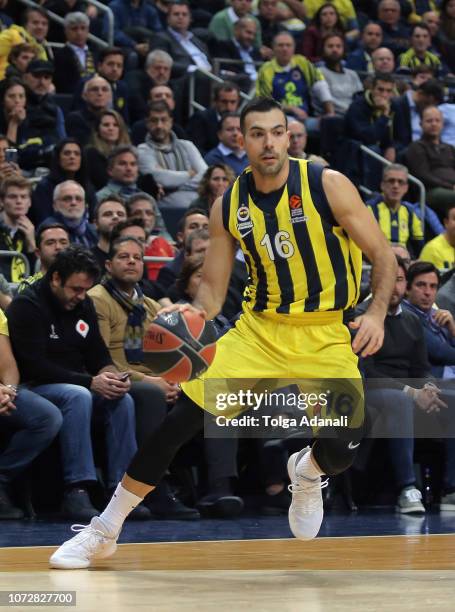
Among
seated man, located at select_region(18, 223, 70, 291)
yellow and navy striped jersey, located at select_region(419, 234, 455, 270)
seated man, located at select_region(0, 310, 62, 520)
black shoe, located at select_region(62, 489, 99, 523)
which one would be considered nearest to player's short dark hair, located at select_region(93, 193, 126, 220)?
seated man, located at select_region(18, 223, 70, 291)

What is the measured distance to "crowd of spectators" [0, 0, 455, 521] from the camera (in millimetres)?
8062

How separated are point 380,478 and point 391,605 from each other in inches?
185

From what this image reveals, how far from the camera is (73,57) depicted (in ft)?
43.4

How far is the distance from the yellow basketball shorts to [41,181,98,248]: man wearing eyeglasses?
395 cm

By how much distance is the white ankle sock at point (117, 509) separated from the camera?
5.89m

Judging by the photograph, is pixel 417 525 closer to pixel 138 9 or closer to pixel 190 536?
pixel 190 536

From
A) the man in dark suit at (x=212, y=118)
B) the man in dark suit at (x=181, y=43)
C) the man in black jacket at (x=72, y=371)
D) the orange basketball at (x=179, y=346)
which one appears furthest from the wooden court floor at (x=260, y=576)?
the man in dark suit at (x=181, y=43)

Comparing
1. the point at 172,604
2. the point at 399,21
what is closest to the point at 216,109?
the point at 399,21

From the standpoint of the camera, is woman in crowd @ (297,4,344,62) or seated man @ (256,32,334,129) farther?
woman in crowd @ (297,4,344,62)

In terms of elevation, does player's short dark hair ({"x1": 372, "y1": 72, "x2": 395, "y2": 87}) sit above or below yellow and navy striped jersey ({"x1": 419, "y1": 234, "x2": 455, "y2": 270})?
above

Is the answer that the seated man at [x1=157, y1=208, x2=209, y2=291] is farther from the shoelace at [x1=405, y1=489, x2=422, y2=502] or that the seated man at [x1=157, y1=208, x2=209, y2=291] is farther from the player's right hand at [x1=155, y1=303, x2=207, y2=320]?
the player's right hand at [x1=155, y1=303, x2=207, y2=320]

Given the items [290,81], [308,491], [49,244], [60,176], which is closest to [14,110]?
[60,176]

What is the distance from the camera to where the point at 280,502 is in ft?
28.3

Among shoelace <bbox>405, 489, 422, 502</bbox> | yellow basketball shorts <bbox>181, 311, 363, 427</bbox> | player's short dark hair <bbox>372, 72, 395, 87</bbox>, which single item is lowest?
shoelace <bbox>405, 489, 422, 502</bbox>
